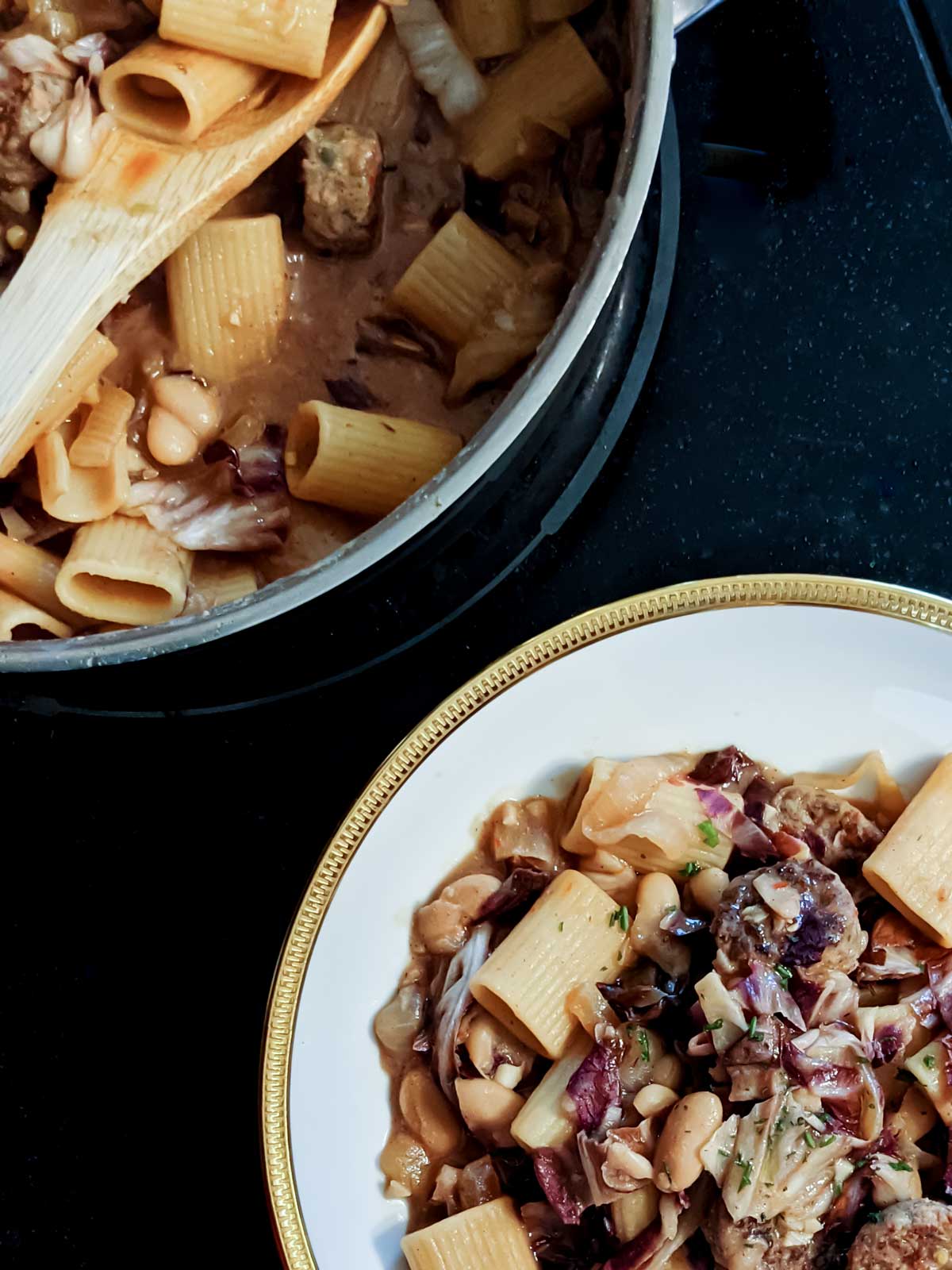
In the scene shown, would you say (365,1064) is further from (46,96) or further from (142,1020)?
(46,96)

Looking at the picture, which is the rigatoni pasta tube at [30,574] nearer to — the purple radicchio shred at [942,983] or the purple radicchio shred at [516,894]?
the purple radicchio shred at [516,894]

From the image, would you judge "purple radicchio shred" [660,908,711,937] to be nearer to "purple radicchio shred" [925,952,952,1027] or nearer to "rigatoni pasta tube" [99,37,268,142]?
"purple radicchio shred" [925,952,952,1027]

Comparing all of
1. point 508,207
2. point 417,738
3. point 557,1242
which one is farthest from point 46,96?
point 557,1242

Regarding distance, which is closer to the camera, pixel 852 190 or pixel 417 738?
pixel 417 738

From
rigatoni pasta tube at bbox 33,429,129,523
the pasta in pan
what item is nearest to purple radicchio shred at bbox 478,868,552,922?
the pasta in pan

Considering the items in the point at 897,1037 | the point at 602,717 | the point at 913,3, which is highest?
the point at 913,3

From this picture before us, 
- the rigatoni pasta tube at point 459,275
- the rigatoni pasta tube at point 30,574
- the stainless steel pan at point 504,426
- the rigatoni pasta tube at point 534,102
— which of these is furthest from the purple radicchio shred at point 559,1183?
the rigatoni pasta tube at point 534,102

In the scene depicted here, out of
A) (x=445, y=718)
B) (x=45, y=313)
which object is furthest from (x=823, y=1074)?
(x=45, y=313)

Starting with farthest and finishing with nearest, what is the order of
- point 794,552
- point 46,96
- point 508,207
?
point 794,552 → point 508,207 → point 46,96
